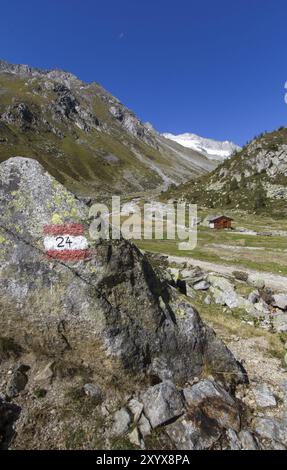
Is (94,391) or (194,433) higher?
(94,391)

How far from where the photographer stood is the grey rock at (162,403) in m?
9.12

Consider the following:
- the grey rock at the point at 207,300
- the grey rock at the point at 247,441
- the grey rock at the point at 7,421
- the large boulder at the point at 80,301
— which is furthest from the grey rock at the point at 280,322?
the grey rock at the point at 7,421

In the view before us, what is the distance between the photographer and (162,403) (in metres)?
9.43

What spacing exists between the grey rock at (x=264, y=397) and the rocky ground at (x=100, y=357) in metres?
0.03

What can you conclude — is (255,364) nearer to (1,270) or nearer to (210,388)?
(210,388)

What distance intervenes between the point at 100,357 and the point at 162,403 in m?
2.21

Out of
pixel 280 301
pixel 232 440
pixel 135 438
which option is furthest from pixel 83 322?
pixel 280 301

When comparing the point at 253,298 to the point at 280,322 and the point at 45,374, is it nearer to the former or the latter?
the point at 280,322

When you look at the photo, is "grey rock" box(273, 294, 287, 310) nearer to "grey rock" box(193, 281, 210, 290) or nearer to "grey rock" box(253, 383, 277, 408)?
"grey rock" box(193, 281, 210, 290)

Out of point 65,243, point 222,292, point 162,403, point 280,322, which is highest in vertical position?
point 65,243

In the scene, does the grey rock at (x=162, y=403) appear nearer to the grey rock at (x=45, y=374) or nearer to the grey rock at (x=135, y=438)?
the grey rock at (x=135, y=438)

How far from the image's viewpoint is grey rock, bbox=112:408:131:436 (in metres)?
8.80

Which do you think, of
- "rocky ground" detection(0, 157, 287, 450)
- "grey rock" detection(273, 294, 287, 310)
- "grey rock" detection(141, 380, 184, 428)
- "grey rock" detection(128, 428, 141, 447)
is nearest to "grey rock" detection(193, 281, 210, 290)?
"grey rock" detection(273, 294, 287, 310)
